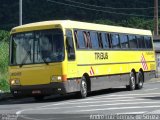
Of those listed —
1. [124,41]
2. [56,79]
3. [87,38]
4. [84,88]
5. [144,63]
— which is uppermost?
[124,41]

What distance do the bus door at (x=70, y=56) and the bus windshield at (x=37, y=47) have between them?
1.08 feet

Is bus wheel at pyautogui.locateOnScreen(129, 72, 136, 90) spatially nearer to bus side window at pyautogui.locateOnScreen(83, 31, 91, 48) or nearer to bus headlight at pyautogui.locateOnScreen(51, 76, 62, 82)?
bus side window at pyautogui.locateOnScreen(83, 31, 91, 48)

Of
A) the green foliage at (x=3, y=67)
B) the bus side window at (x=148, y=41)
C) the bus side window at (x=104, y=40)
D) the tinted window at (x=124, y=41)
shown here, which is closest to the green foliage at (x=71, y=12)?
the green foliage at (x=3, y=67)

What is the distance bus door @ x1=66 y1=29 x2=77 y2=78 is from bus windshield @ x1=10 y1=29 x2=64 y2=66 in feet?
1.08

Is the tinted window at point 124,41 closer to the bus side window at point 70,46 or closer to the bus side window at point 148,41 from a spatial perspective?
the bus side window at point 148,41

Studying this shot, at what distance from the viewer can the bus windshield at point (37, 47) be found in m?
21.7

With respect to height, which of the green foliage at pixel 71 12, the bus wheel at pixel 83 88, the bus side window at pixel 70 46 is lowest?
the bus wheel at pixel 83 88

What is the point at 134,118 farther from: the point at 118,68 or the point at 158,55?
the point at 158,55

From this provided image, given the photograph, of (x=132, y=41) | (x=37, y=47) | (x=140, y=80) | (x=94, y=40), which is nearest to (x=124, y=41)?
(x=132, y=41)

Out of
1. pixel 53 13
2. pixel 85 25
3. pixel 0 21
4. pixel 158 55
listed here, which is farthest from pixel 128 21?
pixel 85 25

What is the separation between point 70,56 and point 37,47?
50.1 inches

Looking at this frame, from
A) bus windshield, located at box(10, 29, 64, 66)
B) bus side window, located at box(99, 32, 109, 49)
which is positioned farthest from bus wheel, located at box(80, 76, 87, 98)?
bus side window, located at box(99, 32, 109, 49)

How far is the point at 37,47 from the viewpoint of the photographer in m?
22.0

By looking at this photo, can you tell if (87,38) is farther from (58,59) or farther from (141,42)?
(141,42)
